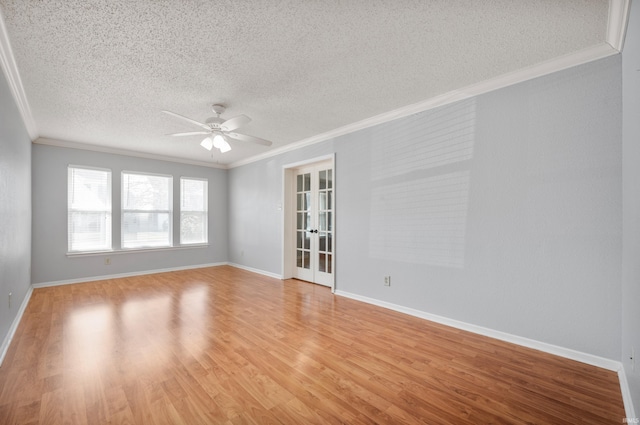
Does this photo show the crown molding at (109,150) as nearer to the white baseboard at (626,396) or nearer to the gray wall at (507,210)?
the gray wall at (507,210)

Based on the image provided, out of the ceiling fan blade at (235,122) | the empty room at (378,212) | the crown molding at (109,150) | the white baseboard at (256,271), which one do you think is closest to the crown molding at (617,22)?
the empty room at (378,212)

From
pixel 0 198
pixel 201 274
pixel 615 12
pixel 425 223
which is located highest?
pixel 615 12

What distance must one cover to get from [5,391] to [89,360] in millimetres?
484

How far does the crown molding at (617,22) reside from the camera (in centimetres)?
177

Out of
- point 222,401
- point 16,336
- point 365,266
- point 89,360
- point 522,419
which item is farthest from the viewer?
point 365,266

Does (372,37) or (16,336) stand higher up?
(372,37)

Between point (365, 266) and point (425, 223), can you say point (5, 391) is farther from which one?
point (425, 223)

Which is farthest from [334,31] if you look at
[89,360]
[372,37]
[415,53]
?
[89,360]

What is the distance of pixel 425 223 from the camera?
3.29 metres

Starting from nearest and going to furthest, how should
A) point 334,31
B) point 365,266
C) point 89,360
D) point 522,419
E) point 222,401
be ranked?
→ point 522,419
point 222,401
point 334,31
point 89,360
point 365,266

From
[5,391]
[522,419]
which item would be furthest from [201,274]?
[522,419]

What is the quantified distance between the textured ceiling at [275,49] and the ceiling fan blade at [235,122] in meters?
0.28

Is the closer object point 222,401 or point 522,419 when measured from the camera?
point 522,419

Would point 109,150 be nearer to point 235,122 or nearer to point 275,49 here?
point 235,122
